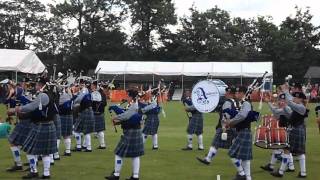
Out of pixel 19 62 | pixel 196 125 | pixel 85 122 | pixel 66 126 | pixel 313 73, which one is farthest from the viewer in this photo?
pixel 313 73

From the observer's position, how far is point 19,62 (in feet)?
101

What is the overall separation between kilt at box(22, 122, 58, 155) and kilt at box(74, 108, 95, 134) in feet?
11.1

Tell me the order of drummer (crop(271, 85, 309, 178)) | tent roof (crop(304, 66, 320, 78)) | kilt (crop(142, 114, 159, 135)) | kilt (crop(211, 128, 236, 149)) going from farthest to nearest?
tent roof (crop(304, 66, 320, 78)), kilt (crop(142, 114, 159, 135)), kilt (crop(211, 128, 236, 149)), drummer (crop(271, 85, 309, 178))

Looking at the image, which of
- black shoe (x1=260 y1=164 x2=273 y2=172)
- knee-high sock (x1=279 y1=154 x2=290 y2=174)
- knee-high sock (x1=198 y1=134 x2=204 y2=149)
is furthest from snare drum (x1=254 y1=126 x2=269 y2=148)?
knee-high sock (x1=198 y1=134 x2=204 y2=149)

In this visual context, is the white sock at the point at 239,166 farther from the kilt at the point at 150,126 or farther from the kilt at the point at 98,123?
the kilt at the point at 98,123

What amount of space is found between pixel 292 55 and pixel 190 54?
33.8ft

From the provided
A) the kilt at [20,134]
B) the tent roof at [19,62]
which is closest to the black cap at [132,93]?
the kilt at [20,134]

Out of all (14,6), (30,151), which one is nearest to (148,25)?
(14,6)

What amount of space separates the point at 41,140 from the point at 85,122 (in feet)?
11.8

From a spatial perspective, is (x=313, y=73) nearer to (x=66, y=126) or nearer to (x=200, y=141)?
(x=200, y=141)

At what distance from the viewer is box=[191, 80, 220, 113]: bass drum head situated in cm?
1059

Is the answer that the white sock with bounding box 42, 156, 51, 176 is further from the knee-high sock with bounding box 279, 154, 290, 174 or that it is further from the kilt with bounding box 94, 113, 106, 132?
the knee-high sock with bounding box 279, 154, 290, 174

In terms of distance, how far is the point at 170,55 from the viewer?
2202 inches

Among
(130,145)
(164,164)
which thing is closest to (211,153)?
(164,164)
